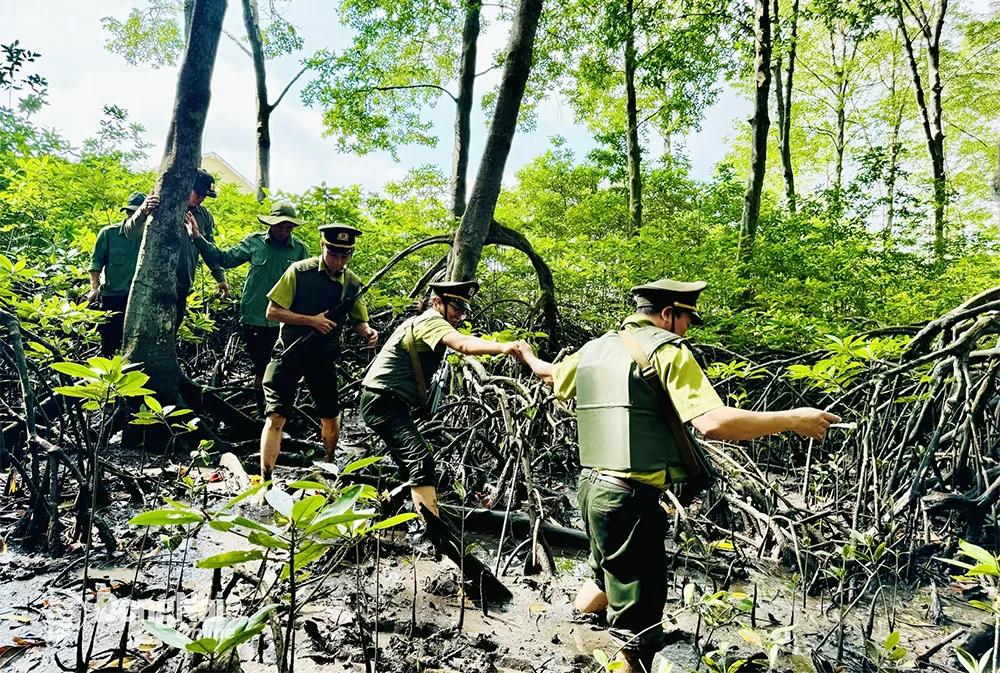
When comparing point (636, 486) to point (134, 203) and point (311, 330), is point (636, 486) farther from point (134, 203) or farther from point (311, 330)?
point (134, 203)

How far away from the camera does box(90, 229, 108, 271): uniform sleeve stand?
474 cm

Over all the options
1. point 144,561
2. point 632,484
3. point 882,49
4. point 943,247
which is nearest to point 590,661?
point 632,484

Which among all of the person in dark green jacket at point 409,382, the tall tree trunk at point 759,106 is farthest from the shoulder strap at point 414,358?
the tall tree trunk at point 759,106

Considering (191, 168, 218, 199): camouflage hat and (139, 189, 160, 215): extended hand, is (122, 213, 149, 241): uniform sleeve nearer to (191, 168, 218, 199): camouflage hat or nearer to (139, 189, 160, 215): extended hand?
(139, 189, 160, 215): extended hand

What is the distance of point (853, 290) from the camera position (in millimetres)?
7086

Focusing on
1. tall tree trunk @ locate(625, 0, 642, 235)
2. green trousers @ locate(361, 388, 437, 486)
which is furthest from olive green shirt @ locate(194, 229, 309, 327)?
tall tree trunk @ locate(625, 0, 642, 235)

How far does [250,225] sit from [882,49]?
808 inches

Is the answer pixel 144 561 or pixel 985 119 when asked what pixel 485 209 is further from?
pixel 985 119

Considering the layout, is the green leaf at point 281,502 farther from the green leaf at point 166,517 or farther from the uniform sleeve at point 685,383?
the uniform sleeve at point 685,383

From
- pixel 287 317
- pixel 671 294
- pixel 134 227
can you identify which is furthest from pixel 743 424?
pixel 134 227

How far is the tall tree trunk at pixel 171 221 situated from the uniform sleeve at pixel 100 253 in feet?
1.64

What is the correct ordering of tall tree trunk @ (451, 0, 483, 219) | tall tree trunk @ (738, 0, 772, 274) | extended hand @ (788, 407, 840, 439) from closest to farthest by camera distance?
extended hand @ (788, 407, 840, 439) → tall tree trunk @ (738, 0, 772, 274) → tall tree trunk @ (451, 0, 483, 219)

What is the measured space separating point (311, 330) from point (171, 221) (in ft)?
5.62

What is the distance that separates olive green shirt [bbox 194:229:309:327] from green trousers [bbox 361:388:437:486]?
1843 mm
